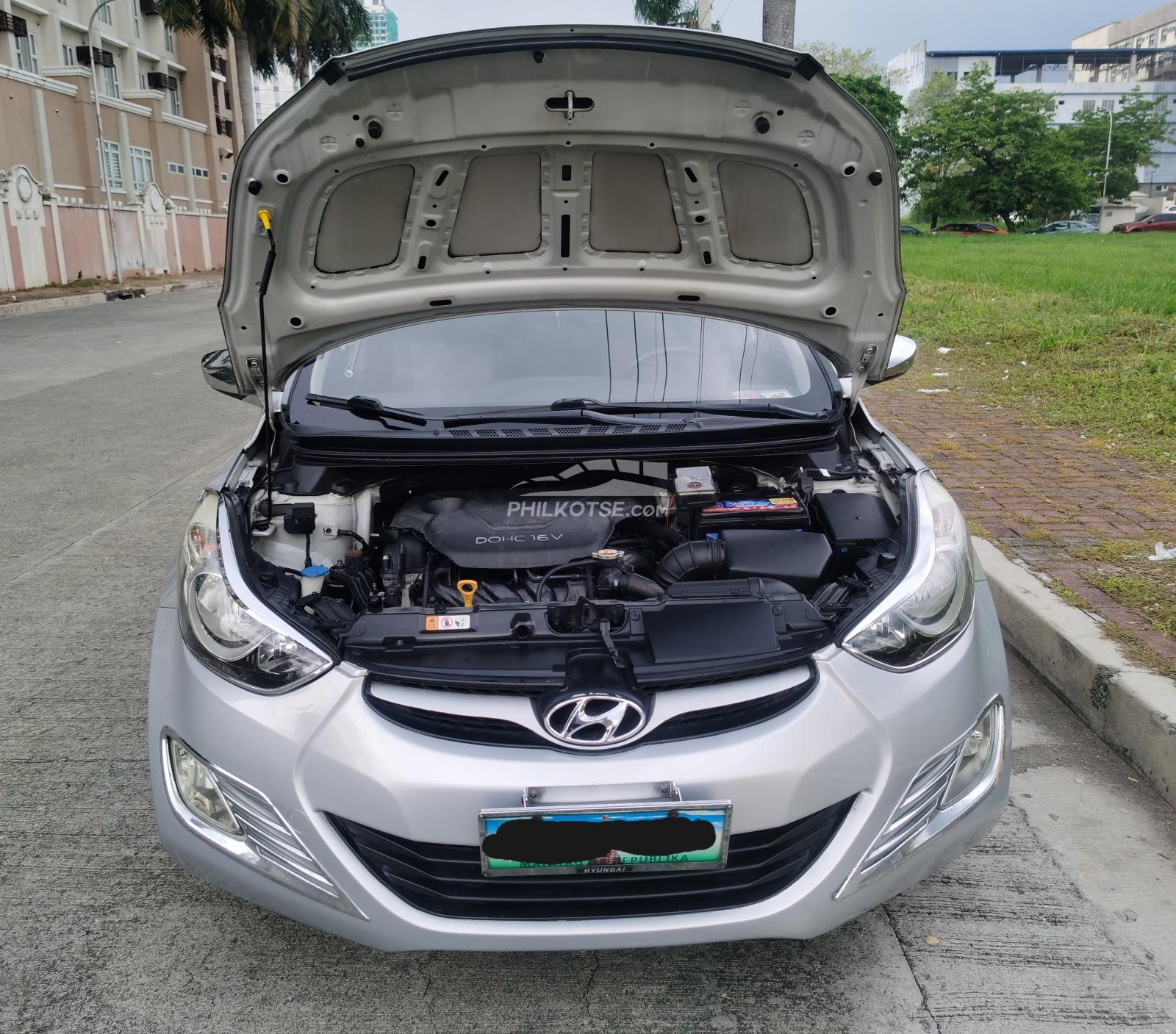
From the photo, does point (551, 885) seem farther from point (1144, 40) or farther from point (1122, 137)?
point (1144, 40)

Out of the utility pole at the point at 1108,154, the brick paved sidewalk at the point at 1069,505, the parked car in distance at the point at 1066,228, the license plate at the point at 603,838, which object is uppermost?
the utility pole at the point at 1108,154

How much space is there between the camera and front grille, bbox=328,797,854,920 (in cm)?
189

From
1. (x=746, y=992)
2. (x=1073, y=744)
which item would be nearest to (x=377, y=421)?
(x=746, y=992)

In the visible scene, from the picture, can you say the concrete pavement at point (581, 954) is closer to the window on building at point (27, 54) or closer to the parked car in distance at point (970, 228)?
the window on building at point (27, 54)

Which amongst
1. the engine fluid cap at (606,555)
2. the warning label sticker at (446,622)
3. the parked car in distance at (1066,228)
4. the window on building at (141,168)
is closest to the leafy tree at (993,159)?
the parked car in distance at (1066,228)

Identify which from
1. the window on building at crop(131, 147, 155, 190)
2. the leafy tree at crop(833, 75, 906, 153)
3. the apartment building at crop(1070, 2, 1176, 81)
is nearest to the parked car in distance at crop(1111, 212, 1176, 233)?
the leafy tree at crop(833, 75, 906, 153)

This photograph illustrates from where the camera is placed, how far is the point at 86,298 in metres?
21.8

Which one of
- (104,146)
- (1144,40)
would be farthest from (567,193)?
(1144,40)

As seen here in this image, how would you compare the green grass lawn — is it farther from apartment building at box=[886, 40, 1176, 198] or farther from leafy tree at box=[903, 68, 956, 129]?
apartment building at box=[886, 40, 1176, 198]

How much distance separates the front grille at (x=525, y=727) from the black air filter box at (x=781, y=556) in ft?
1.86

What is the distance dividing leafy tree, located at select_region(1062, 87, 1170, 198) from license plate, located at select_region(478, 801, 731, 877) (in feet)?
261

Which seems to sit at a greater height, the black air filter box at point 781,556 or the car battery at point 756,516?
the car battery at point 756,516

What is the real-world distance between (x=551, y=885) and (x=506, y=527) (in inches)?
42.0

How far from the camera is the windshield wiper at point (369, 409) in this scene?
2.86m
